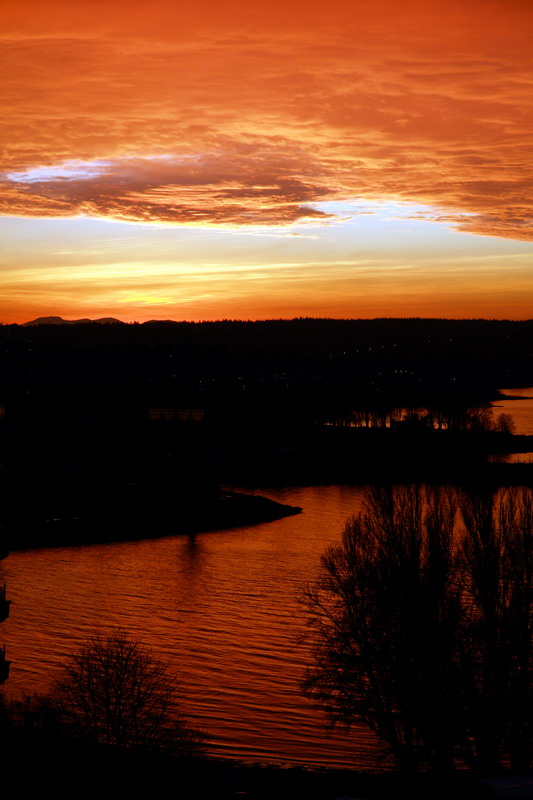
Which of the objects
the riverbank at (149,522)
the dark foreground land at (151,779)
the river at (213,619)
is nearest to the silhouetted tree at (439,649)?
the river at (213,619)

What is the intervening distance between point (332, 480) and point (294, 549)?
14.2 meters

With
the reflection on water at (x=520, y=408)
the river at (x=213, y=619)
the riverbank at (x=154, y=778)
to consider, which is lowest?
the river at (x=213, y=619)

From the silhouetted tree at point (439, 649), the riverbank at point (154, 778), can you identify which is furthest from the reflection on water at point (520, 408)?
the riverbank at point (154, 778)

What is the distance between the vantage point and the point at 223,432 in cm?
4731

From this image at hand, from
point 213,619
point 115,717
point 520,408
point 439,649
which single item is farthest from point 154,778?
point 520,408

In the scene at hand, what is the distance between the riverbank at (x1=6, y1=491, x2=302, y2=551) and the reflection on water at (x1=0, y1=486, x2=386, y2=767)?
983mm

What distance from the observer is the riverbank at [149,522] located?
81.2 feet

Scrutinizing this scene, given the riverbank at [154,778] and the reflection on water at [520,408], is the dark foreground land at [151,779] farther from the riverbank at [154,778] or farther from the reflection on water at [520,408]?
the reflection on water at [520,408]

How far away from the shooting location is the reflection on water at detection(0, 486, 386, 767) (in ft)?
35.9

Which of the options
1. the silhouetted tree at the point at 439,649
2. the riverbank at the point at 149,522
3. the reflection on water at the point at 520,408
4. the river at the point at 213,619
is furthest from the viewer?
the reflection on water at the point at 520,408

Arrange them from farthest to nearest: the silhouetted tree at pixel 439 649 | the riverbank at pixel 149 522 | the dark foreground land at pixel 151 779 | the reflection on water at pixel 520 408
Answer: the reflection on water at pixel 520 408 → the riverbank at pixel 149 522 → the silhouetted tree at pixel 439 649 → the dark foreground land at pixel 151 779

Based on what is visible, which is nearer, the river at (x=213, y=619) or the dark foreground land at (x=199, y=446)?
the river at (x=213, y=619)

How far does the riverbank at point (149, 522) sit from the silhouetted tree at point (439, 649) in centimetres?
1453

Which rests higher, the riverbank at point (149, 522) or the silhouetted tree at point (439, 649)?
the silhouetted tree at point (439, 649)
